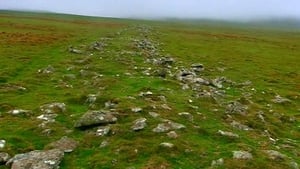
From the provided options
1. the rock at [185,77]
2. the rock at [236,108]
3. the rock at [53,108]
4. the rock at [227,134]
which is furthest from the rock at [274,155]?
the rock at [185,77]

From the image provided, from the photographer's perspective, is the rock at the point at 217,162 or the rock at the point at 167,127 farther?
the rock at the point at 167,127

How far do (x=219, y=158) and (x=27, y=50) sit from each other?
38.4m

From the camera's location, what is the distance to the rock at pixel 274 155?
1554 cm

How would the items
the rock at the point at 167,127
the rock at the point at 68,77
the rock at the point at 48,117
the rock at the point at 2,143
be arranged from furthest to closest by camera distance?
the rock at the point at 68,77, the rock at the point at 48,117, the rock at the point at 167,127, the rock at the point at 2,143

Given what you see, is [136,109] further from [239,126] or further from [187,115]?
[239,126]

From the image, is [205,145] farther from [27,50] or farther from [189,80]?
[27,50]

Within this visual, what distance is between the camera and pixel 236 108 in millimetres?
22578

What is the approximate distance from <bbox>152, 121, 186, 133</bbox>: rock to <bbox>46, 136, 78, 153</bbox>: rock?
3114 mm

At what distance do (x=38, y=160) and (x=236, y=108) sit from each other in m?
11.3

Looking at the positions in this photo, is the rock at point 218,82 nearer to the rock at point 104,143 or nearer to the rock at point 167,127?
the rock at point 167,127

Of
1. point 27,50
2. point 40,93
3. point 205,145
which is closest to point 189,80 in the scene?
point 40,93

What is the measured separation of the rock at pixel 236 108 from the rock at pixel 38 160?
9619mm

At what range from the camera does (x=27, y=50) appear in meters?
49.7

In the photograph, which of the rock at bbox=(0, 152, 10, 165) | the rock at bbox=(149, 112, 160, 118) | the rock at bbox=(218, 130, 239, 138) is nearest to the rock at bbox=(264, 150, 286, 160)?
the rock at bbox=(218, 130, 239, 138)
